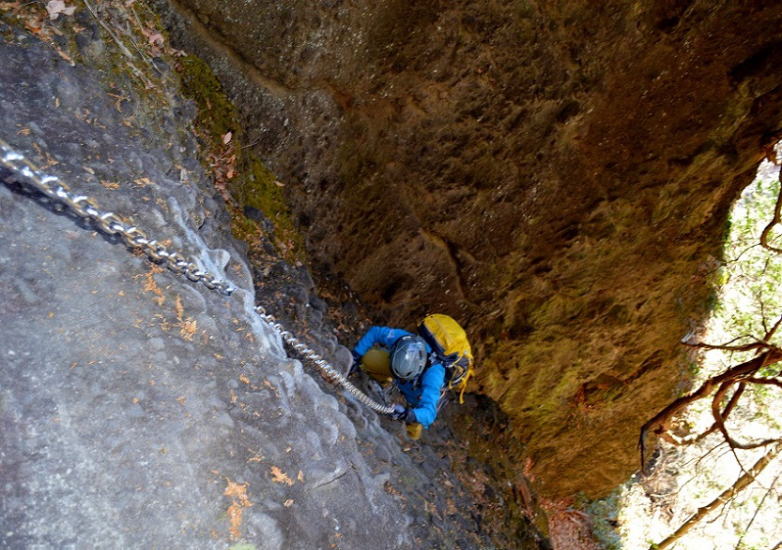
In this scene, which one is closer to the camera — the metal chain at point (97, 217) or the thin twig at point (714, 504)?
the metal chain at point (97, 217)

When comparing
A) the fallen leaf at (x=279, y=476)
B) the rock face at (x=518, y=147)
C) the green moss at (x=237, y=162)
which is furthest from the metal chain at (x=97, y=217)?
the rock face at (x=518, y=147)

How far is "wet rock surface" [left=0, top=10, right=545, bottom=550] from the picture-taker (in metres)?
2.56

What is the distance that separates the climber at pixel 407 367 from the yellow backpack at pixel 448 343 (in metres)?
0.08

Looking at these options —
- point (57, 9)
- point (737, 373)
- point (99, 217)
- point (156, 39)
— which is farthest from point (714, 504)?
point (57, 9)

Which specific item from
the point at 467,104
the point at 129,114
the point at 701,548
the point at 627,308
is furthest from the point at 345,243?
the point at 701,548

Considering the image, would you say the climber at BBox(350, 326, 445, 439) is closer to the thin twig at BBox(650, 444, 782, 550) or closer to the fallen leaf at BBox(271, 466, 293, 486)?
the fallen leaf at BBox(271, 466, 293, 486)

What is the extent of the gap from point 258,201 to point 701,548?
8.94m

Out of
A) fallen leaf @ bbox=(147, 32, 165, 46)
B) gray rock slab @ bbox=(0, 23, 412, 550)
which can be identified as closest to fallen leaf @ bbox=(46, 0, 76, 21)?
gray rock slab @ bbox=(0, 23, 412, 550)

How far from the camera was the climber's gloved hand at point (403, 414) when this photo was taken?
543 cm

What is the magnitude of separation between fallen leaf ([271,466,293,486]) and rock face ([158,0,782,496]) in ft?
11.4

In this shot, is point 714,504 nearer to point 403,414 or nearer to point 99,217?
point 403,414

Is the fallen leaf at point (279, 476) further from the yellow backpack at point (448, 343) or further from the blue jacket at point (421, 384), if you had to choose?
the yellow backpack at point (448, 343)

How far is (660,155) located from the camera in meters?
6.32

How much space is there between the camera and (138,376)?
2.96 metres
